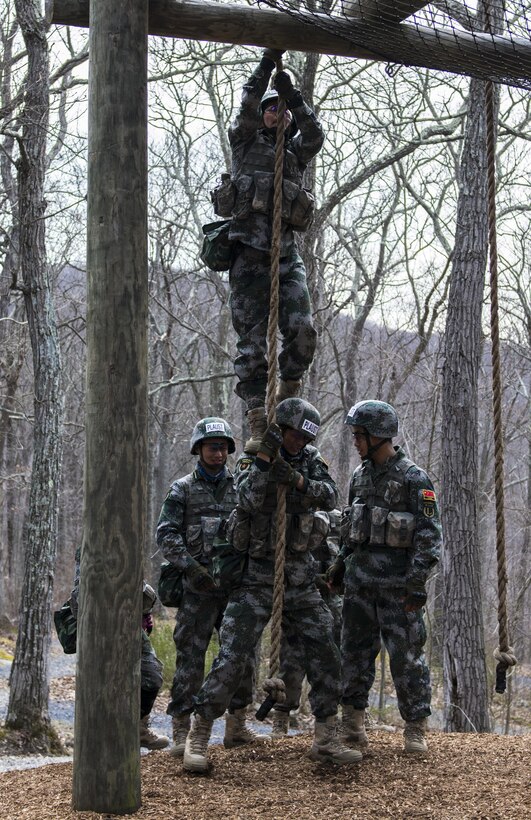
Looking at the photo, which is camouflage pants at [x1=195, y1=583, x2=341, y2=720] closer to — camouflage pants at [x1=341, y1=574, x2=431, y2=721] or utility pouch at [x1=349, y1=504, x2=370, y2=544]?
camouflage pants at [x1=341, y1=574, x2=431, y2=721]

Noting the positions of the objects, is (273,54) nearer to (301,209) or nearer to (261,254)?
(301,209)

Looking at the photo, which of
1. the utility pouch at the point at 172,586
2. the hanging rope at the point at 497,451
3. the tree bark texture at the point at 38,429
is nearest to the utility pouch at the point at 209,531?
the utility pouch at the point at 172,586

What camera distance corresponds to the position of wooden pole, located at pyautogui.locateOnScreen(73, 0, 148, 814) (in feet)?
13.9

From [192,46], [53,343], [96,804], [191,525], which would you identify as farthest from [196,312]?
[96,804]

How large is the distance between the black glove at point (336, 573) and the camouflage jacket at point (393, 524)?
137 mm

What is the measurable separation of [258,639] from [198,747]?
2.11 feet

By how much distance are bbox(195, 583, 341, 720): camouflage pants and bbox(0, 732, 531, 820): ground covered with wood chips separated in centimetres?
37

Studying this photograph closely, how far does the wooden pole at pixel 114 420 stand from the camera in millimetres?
4230

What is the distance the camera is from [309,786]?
15.2 ft

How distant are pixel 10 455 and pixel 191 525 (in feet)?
83.3

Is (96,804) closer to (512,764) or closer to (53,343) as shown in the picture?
(512,764)

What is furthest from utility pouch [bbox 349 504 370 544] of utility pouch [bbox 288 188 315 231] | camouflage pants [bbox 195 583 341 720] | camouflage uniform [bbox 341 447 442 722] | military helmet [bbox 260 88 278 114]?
military helmet [bbox 260 88 278 114]

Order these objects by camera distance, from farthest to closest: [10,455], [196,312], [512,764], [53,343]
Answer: [10,455] < [196,312] < [53,343] < [512,764]

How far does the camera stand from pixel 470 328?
33.1 feet
